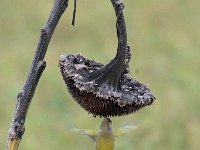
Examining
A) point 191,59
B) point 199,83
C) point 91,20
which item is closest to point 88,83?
point 199,83

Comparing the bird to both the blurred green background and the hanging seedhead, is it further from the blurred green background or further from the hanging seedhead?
the blurred green background

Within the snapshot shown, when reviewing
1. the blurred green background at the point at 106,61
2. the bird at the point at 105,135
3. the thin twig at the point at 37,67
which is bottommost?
the bird at the point at 105,135

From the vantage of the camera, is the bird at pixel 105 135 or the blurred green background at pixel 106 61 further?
the blurred green background at pixel 106 61

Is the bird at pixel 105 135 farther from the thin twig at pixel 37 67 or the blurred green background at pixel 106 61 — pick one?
the blurred green background at pixel 106 61

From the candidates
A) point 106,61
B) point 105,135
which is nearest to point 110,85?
point 105,135

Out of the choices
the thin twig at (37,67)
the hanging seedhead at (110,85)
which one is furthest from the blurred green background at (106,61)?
the thin twig at (37,67)

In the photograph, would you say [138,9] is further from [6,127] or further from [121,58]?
[121,58]

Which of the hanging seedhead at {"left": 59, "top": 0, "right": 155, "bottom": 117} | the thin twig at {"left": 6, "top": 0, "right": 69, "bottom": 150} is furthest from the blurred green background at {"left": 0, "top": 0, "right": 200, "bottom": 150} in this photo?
the thin twig at {"left": 6, "top": 0, "right": 69, "bottom": 150}

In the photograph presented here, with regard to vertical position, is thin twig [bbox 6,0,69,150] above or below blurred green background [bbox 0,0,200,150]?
below

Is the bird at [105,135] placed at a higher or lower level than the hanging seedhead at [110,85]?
lower
